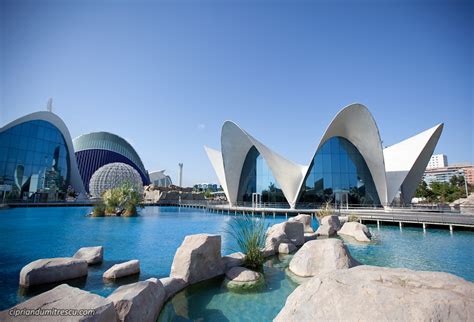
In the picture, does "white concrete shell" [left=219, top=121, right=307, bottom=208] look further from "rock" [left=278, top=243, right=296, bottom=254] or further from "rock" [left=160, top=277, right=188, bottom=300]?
"rock" [left=160, top=277, right=188, bottom=300]

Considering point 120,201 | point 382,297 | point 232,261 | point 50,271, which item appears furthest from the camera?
point 120,201

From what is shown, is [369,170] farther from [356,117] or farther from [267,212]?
[267,212]

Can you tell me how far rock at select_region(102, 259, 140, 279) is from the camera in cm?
607

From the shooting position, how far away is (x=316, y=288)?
288cm

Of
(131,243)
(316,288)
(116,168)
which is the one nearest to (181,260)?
(316,288)

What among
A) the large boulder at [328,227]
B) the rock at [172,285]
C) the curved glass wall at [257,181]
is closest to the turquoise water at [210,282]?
the rock at [172,285]

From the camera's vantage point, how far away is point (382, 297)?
245 cm

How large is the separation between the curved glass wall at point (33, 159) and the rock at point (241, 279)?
40.9m

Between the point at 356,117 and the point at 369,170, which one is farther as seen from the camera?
the point at 369,170

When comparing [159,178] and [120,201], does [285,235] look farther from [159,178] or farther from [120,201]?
[159,178]

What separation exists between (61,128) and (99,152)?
25.2 m

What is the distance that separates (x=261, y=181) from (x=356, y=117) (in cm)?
1316

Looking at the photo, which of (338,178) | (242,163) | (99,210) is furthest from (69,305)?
(242,163)

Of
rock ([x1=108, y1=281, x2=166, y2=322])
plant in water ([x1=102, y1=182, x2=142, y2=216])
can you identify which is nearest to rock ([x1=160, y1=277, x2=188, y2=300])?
rock ([x1=108, y1=281, x2=166, y2=322])
